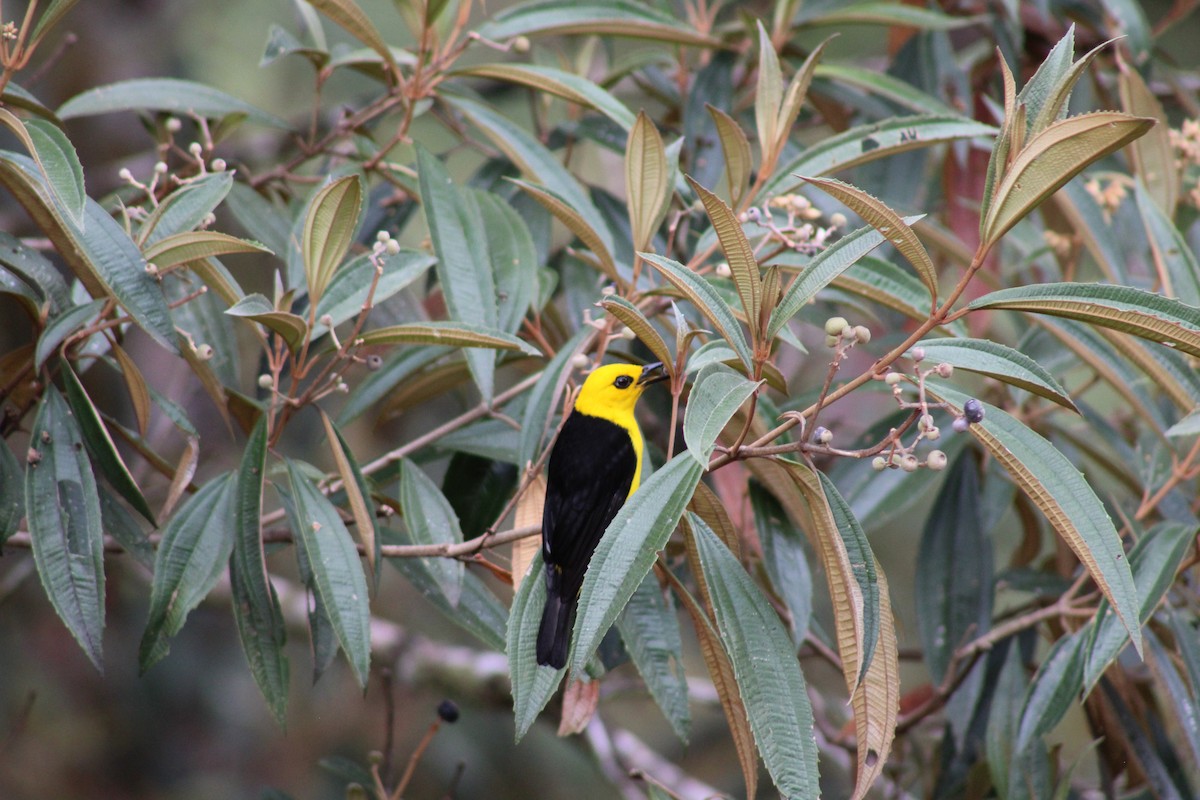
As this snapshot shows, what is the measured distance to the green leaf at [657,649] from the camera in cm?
179

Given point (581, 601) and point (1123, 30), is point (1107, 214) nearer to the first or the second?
point (1123, 30)

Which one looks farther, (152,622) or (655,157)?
(655,157)

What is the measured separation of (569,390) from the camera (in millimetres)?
1991

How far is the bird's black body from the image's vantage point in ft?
6.73

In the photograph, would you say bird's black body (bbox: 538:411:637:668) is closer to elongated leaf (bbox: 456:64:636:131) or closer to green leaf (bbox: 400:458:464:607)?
green leaf (bbox: 400:458:464:607)

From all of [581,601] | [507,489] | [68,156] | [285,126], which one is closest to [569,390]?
[507,489]

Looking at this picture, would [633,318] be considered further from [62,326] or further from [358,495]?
[62,326]

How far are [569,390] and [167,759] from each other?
4069mm

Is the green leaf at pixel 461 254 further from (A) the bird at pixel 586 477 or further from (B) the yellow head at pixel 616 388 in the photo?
(B) the yellow head at pixel 616 388

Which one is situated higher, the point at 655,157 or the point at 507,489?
the point at 655,157

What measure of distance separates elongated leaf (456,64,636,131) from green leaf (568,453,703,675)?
1.11m

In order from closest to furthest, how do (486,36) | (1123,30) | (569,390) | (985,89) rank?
1. (569,390)
2. (486,36)
3. (1123,30)
4. (985,89)

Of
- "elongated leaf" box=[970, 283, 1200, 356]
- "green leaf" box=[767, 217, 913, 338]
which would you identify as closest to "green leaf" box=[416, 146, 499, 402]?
"green leaf" box=[767, 217, 913, 338]

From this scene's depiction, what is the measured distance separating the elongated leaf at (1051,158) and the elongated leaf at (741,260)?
29 cm
